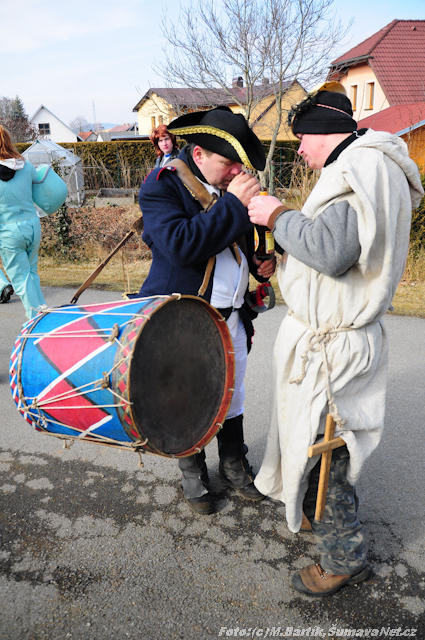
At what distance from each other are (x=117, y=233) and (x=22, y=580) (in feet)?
26.8

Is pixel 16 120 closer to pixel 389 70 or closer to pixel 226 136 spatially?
pixel 389 70

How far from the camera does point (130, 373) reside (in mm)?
1788

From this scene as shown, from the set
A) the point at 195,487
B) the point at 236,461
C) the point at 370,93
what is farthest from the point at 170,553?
the point at 370,93

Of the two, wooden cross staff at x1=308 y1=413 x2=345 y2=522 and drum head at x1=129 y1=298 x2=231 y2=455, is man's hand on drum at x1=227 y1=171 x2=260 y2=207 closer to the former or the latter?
drum head at x1=129 y1=298 x2=231 y2=455

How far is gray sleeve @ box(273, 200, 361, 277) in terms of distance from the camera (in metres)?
1.67

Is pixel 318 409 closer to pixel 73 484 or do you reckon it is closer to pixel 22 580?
pixel 22 580

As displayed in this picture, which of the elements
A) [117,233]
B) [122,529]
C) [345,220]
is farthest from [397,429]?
[117,233]

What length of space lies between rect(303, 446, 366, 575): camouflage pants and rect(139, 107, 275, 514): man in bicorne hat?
2.35 ft

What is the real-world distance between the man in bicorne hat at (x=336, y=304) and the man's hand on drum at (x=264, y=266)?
1.12ft

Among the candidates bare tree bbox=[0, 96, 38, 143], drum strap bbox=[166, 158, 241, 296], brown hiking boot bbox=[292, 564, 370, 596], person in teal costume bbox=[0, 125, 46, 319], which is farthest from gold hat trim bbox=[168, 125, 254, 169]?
bare tree bbox=[0, 96, 38, 143]

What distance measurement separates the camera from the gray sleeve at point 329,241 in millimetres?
1672

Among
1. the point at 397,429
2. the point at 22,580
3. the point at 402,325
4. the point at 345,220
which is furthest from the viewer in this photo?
the point at 402,325

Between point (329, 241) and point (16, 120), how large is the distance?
188 feet

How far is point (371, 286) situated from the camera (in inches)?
71.1
